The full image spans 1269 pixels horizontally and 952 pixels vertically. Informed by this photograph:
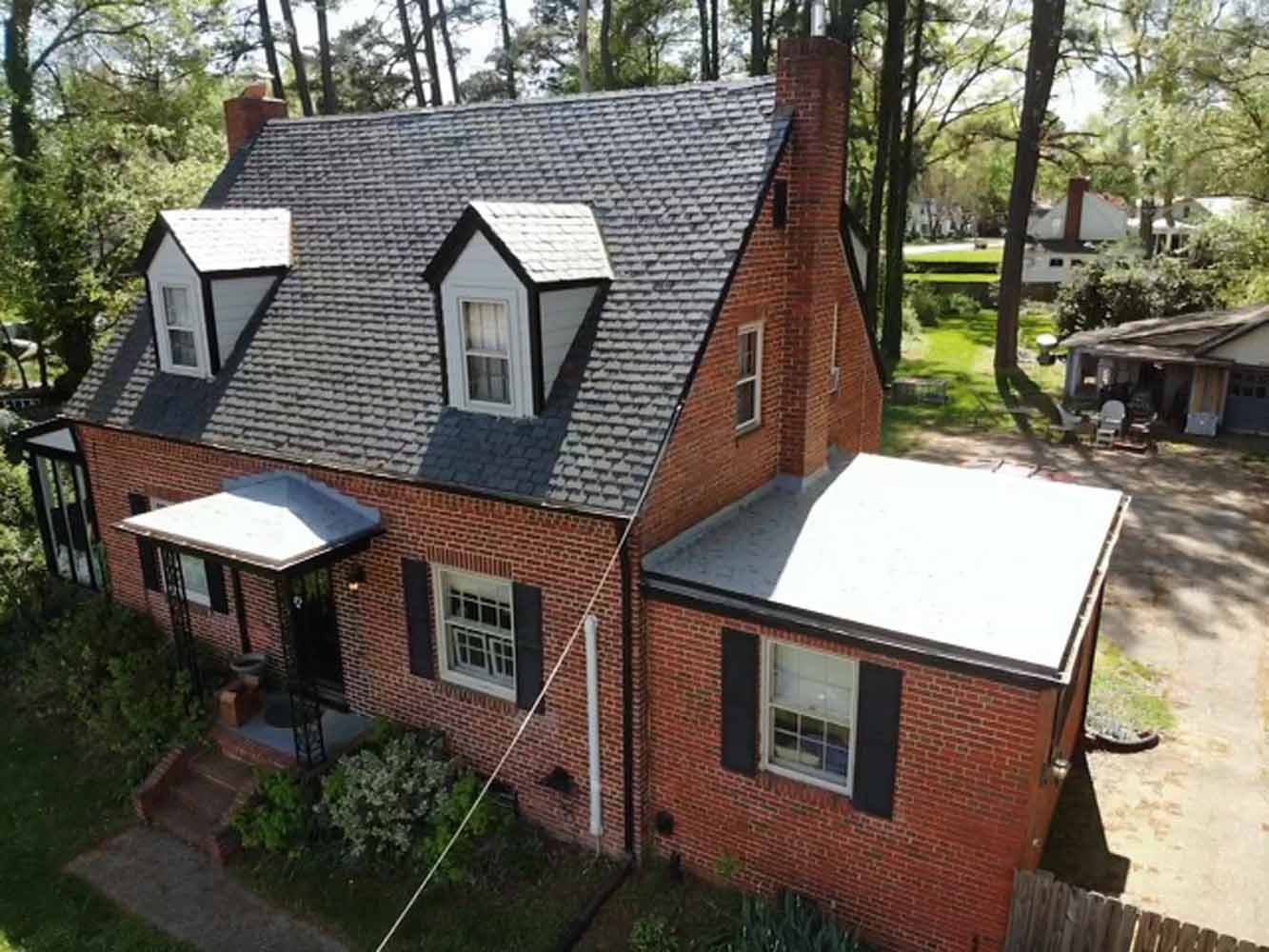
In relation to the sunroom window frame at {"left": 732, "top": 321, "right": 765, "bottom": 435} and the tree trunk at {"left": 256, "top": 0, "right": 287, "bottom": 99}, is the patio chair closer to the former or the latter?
the sunroom window frame at {"left": 732, "top": 321, "right": 765, "bottom": 435}

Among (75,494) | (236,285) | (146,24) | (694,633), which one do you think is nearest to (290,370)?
(236,285)

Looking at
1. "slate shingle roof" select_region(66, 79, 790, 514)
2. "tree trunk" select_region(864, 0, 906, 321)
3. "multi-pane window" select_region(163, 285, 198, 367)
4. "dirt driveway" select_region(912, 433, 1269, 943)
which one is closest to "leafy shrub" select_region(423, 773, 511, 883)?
"slate shingle roof" select_region(66, 79, 790, 514)

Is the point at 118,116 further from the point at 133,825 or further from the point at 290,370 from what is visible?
the point at 133,825

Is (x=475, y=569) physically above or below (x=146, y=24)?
below

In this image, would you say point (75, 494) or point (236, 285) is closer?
point (236, 285)

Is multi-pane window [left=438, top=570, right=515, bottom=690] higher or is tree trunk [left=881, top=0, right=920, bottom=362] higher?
tree trunk [left=881, top=0, right=920, bottom=362]

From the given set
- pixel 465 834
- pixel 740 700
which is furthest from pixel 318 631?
pixel 740 700
